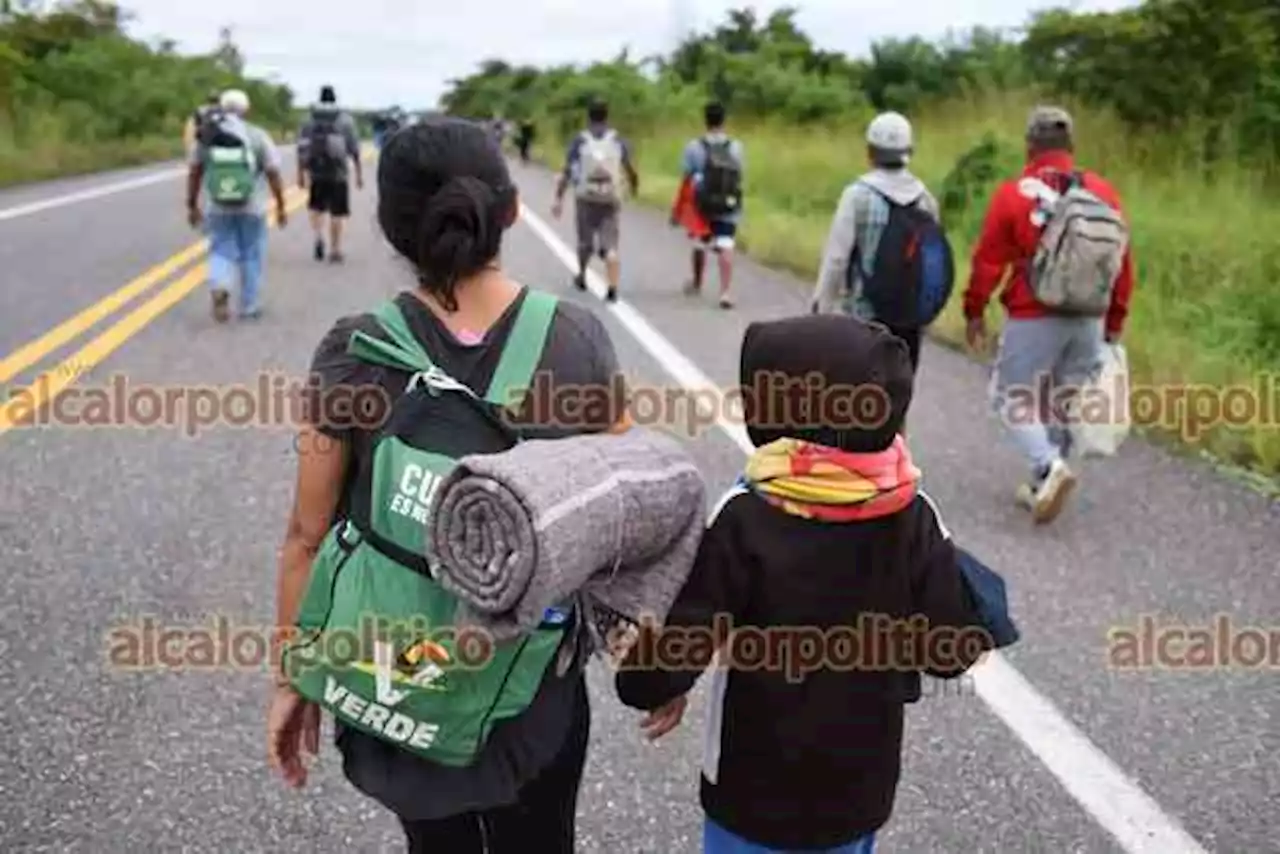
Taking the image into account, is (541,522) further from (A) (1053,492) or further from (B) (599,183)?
(B) (599,183)

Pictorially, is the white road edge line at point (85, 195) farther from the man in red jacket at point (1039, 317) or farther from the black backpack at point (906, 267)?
the man in red jacket at point (1039, 317)

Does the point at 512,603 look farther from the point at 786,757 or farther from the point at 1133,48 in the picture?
the point at 1133,48

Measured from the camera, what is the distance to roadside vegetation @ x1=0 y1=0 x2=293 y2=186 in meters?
31.3

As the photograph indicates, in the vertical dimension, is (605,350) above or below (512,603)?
above

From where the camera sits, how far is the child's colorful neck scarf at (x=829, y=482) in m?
2.25

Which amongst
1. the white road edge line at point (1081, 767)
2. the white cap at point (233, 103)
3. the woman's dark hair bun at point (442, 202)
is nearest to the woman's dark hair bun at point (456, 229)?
the woman's dark hair bun at point (442, 202)

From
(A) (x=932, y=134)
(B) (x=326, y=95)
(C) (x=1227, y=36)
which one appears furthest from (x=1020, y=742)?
(A) (x=932, y=134)

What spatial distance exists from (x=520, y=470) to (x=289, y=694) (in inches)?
27.8

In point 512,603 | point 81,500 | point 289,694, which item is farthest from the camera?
point 81,500

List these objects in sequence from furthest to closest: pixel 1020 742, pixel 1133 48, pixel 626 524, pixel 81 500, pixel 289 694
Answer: pixel 1133 48 < pixel 81 500 < pixel 1020 742 < pixel 289 694 < pixel 626 524

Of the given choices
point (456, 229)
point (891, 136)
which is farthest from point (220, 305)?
point (456, 229)

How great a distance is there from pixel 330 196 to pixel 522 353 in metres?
13.4

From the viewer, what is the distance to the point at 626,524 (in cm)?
203

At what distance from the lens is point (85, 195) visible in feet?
75.4
